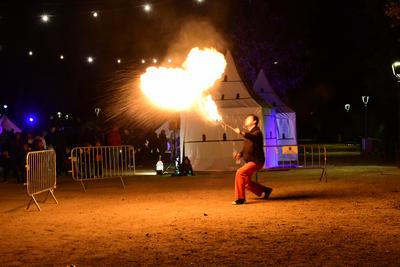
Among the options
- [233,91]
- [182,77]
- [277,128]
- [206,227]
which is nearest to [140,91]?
[277,128]

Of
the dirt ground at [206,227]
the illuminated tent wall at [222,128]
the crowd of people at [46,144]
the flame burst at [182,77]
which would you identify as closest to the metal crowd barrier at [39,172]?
the dirt ground at [206,227]

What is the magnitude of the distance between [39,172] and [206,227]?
18.4 ft

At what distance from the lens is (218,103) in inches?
938

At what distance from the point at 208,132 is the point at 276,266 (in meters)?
17.2

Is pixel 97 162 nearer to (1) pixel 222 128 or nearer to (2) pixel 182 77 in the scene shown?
(2) pixel 182 77

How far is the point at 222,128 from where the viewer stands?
932 inches

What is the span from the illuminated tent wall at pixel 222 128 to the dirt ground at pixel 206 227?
7137mm

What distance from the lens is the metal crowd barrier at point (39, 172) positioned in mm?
12820

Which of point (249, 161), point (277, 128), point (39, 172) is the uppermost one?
point (277, 128)

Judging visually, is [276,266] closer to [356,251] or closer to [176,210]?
[356,251]

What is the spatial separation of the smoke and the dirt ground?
16.7m

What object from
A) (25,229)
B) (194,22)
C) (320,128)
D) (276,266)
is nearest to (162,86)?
(25,229)

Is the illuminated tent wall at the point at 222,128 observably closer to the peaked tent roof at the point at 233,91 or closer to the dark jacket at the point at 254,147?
the peaked tent roof at the point at 233,91

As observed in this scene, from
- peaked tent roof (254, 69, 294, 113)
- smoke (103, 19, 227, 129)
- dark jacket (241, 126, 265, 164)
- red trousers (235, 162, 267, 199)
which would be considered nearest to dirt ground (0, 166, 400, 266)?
red trousers (235, 162, 267, 199)
